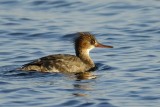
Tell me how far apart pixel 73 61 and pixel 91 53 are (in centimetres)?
214

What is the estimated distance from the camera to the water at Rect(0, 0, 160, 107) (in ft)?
45.3

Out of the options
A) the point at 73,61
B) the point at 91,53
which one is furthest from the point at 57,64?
the point at 91,53

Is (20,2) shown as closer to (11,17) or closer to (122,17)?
(11,17)

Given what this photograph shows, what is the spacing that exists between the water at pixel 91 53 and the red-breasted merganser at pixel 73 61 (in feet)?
0.80

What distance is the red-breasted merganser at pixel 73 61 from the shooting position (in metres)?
16.3

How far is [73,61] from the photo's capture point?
55.2 ft

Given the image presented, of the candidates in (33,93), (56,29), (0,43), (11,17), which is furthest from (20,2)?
(33,93)

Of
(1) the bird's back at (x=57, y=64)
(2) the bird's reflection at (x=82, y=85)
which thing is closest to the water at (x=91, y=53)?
(2) the bird's reflection at (x=82, y=85)

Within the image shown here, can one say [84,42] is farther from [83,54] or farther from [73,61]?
[73,61]

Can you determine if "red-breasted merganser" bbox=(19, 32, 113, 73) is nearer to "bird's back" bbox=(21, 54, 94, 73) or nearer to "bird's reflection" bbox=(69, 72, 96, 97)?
"bird's back" bbox=(21, 54, 94, 73)

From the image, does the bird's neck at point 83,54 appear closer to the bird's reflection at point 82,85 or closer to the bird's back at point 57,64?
the bird's back at point 57,64

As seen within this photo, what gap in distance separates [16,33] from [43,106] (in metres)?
8.15

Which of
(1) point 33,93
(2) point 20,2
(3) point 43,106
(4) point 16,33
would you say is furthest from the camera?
(2) point 20,2

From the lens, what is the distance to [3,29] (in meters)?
21.6
